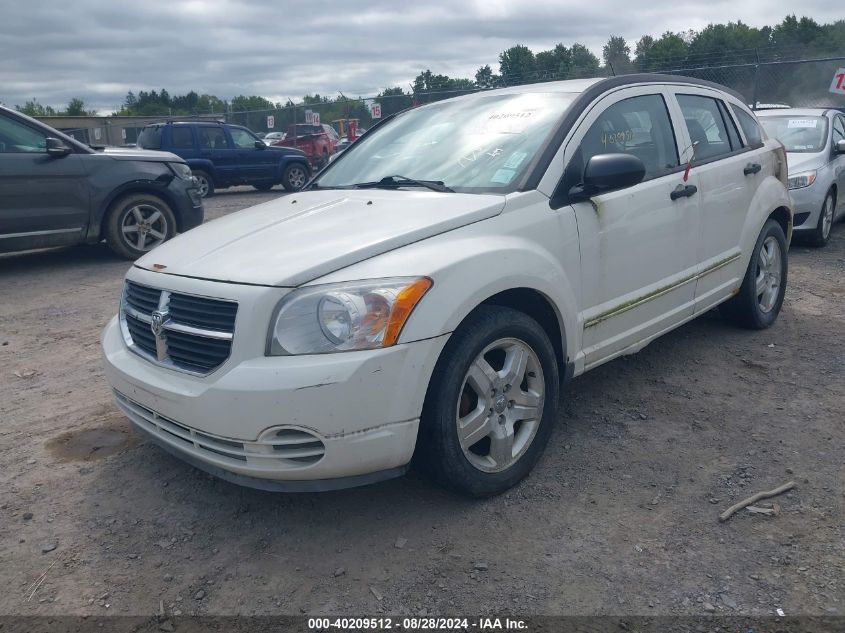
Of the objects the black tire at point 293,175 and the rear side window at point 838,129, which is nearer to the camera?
the rear side window at point 838,129

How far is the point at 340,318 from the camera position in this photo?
255cm


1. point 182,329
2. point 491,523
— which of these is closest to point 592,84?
point 491,523

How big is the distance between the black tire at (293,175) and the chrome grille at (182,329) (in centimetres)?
1577

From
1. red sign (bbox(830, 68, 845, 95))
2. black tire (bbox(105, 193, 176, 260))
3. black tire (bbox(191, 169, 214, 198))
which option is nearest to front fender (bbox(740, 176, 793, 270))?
black tire (bbox(105, 193, 176, 260))

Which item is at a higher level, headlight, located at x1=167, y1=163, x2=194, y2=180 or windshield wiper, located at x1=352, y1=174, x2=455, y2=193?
headlight, located at x1=167, y1=163, x2=194, y2=180

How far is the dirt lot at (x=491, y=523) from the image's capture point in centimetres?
245

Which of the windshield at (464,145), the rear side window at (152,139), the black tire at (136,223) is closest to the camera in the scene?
the windshield at (464,145)

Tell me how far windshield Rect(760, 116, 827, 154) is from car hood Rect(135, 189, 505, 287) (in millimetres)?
7072

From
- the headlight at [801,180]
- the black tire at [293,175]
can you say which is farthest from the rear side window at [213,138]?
the headlight at [801,180]

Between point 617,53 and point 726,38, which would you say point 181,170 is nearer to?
point 617,53

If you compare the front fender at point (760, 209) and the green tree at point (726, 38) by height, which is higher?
the green tree at point (726, 38)

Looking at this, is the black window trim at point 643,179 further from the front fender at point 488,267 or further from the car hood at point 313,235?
the car hood at point 313,235

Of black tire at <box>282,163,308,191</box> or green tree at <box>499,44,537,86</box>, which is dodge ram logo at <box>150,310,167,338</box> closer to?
black tire at <box>282,163,308,191</box>

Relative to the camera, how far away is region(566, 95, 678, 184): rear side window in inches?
140
